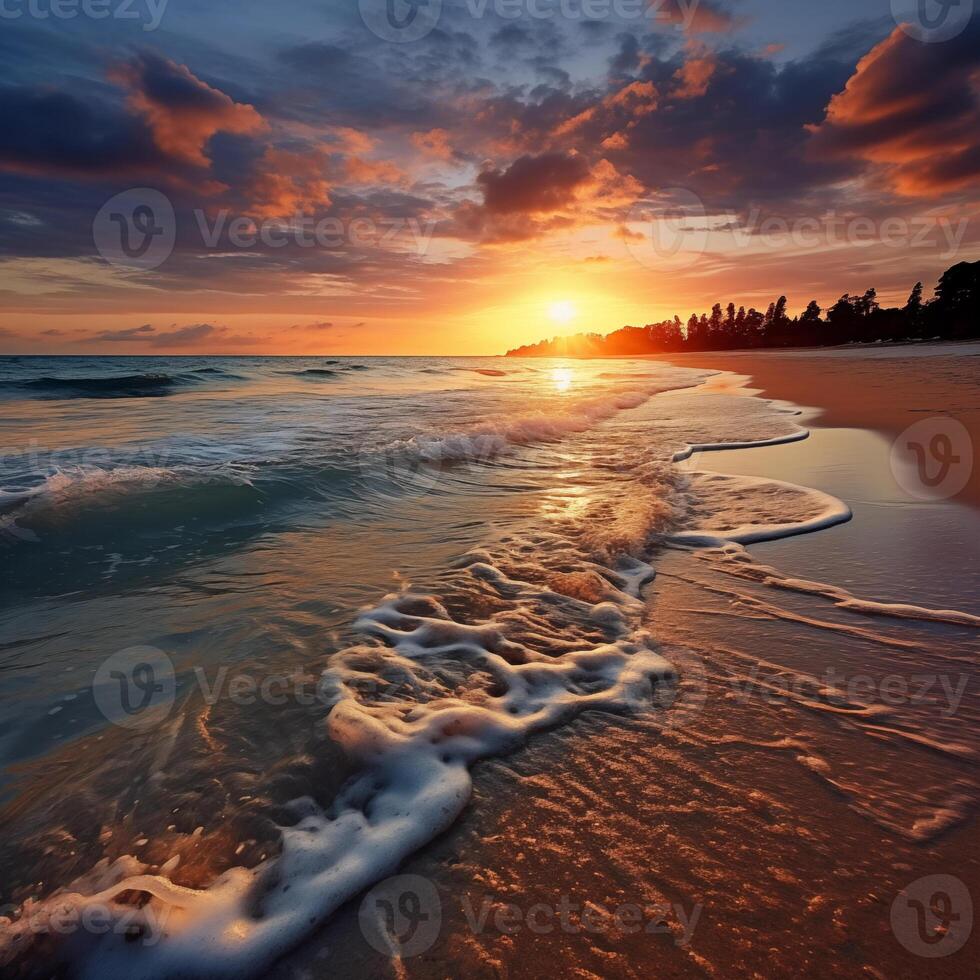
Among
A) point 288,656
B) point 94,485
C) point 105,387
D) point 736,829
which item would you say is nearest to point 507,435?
point 94,485

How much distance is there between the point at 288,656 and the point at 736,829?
274 cm

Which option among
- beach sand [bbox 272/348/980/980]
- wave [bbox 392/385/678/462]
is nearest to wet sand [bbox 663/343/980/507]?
beach sand [bbox 272/348/980/980]

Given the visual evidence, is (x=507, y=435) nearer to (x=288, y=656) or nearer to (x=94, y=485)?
(x=94, y=485)

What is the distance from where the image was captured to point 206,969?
1689mm

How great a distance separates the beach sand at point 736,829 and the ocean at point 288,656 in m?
0.14

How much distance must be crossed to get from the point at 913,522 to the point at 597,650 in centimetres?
437

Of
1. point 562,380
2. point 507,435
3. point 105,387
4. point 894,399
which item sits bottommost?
point 507,435

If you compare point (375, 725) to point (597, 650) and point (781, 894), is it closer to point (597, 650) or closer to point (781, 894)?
point (597, 650)

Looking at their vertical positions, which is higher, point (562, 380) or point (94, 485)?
point (562, 380)

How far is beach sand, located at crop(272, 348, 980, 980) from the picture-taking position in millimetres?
1640

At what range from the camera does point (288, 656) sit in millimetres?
3512

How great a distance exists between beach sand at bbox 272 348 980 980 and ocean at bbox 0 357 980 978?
0.14 metres

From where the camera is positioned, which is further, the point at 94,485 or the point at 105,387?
the point at 105,387

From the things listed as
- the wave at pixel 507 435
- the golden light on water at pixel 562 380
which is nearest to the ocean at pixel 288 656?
the wave at pixel 507 435
